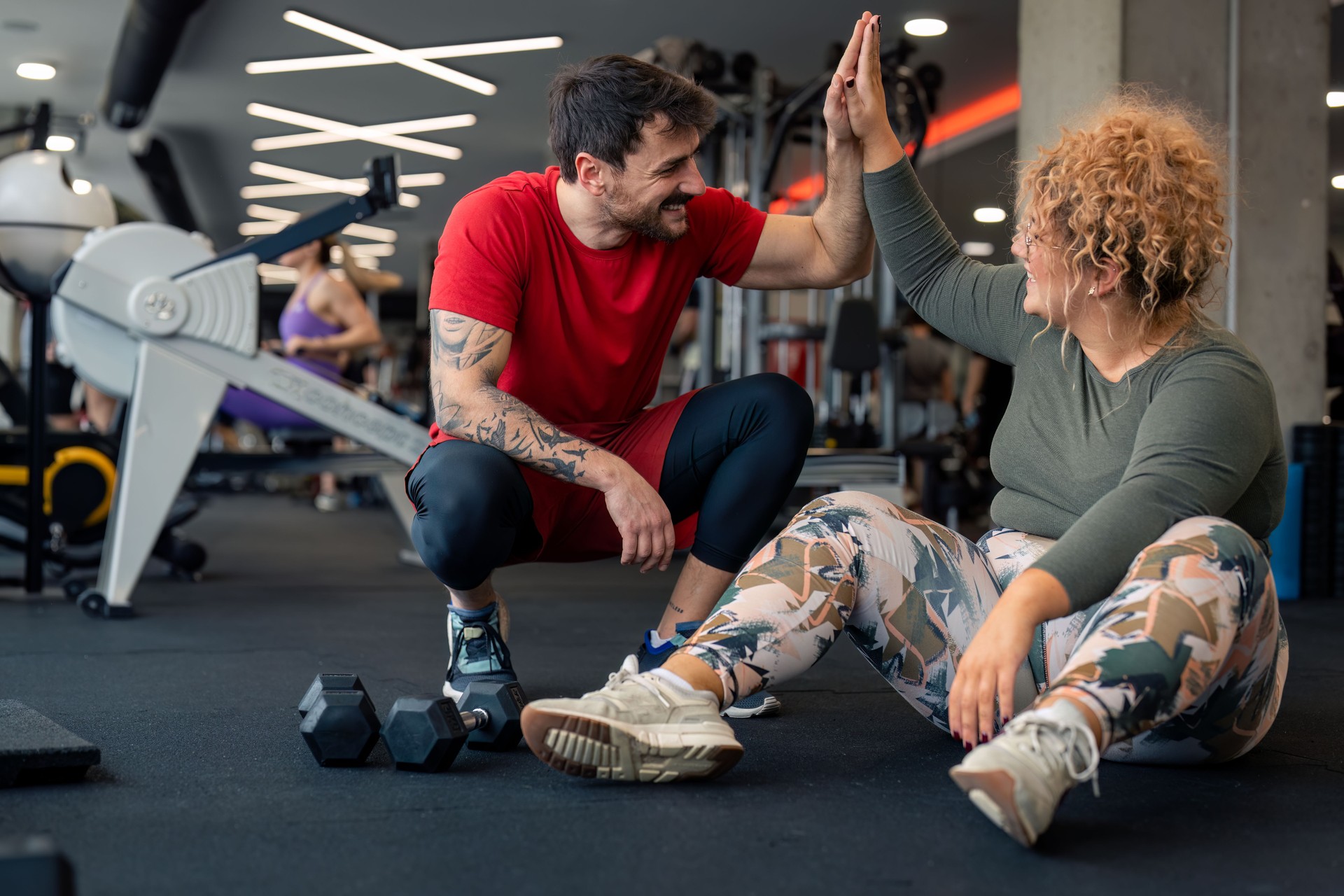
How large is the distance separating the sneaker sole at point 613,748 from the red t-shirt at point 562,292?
0.61m

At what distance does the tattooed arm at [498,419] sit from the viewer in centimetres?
150

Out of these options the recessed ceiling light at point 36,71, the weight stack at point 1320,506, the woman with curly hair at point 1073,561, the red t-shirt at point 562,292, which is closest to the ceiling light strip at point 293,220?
the recessed ceiling light at point 36,71

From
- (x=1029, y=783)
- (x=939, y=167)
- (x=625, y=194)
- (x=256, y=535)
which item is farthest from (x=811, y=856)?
(x=939, y=167)

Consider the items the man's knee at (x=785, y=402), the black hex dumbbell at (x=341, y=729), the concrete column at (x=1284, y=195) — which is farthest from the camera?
the concrete column at (x=1284, y=195)

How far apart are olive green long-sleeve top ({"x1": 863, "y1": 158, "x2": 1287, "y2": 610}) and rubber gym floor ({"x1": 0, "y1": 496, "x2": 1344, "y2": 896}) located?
249mm

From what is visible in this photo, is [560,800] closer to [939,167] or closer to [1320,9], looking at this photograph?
[1320,9]

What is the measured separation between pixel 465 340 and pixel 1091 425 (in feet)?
2.57

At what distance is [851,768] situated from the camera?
4.38ft

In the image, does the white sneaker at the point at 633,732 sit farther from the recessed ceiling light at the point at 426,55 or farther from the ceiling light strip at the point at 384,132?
the ceiling light strip at the point at 384,132

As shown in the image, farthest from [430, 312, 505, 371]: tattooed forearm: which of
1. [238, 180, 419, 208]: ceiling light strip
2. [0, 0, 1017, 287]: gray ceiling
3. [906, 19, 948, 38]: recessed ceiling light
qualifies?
[238, 180, 419, 208]: ceiling light strip

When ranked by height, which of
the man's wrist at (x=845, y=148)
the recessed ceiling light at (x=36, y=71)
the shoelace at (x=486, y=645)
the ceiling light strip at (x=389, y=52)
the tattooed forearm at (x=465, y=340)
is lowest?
the shoelace at (x=486, y=645)

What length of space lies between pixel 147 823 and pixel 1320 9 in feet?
12.1

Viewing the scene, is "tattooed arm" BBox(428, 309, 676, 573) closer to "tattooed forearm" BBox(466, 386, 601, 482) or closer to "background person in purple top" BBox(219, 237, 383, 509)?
"tattooed forearm" BBox(466, 386, 601, 482)

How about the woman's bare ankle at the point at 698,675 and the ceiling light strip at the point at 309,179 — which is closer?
the woman's bare ankle at the point at 698,675
